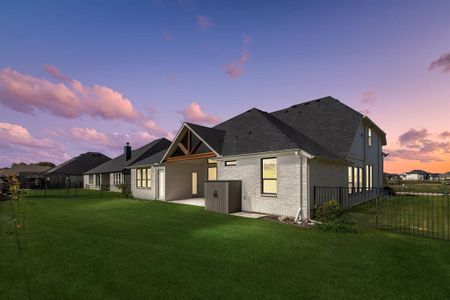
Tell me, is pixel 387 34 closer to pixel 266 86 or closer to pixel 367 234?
pixel 266 86

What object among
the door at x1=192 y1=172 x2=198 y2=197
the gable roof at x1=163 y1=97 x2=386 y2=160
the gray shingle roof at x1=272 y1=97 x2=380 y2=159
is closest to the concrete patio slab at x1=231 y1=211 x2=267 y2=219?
the gable roof at x1=163 y1=97 x2=386 y2=160

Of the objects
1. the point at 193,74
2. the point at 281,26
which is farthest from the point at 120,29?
the point at 281,26

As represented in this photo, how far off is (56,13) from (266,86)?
15.8 meters

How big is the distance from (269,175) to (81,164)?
51627 millimetres

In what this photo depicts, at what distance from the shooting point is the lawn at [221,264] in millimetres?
4668

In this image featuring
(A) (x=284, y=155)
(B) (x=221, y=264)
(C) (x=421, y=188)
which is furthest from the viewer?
(C) (x=421, y=188)

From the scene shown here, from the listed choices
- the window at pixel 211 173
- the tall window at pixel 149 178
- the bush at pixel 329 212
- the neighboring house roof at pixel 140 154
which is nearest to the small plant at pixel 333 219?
the bush at pixel 329 212

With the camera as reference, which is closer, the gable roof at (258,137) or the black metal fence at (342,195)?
the black metal fence at (342,195)

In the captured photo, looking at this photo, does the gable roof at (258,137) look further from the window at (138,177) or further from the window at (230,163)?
the window at (138,177)

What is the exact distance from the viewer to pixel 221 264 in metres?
5.99

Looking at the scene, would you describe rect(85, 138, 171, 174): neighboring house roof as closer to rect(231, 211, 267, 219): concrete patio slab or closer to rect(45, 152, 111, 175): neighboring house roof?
rect(45, 152, 111, 175): neighboring house roof

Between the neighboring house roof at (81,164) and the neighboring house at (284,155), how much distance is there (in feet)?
129

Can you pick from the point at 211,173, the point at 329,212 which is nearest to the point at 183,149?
the point at 211,173

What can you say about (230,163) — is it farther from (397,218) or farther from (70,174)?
(70,174)
